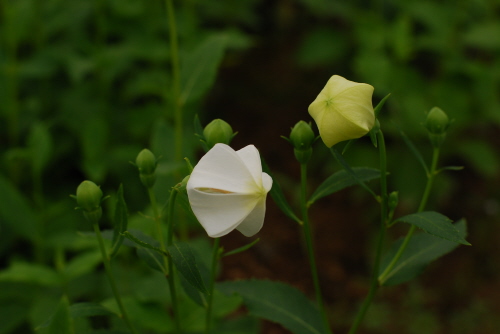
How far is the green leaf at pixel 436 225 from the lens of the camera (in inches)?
32.2

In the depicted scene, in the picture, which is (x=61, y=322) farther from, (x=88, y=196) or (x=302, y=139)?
(x=302, y=139)

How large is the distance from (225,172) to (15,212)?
1.27 m

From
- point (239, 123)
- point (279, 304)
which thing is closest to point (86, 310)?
point (279, 304)

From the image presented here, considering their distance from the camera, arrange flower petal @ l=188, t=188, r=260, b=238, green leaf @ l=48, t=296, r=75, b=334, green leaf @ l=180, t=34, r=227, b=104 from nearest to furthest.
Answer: flower petal @ l=188, t=188, r=260, b=238
green leaf @ l=48, t=296, r=75, b=334
green leaf @ l=180, t=34, r=227, b=104

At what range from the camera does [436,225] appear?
0.84 m

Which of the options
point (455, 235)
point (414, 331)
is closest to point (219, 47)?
point (455, 235)

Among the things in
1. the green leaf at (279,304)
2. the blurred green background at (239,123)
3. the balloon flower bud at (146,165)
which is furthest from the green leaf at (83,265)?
the balloon flower bud at (146,165)

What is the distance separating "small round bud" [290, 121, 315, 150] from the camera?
884 millimetres

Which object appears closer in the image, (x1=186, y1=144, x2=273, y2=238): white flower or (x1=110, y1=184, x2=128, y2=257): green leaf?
(x1=186, y1=144, x2=273, y2=238): white flower

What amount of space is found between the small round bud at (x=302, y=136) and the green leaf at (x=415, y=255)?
34cm

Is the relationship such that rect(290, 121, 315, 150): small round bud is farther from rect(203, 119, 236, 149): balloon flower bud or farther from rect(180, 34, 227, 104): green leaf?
rect(180, 34, 227, 104): green leaf

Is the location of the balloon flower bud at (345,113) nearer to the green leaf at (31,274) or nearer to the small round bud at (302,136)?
the small round bud at (302,136)

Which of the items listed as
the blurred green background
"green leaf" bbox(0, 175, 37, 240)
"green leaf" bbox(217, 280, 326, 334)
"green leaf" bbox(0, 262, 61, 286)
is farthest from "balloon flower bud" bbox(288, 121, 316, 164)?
"green leaf" bbox(0, 175, 37, 240)

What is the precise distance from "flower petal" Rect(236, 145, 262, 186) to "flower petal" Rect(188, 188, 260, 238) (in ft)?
0.10
